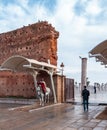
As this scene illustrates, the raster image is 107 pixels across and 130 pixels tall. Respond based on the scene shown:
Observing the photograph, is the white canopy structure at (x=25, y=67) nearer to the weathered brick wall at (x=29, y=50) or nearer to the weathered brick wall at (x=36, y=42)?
the weathered brick wall at (x=29, y=50)

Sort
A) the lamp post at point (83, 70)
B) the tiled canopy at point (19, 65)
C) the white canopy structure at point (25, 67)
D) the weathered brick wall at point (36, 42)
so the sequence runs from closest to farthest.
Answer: the tiled canopy at point (19, 65), the white canopy structure at point (25, 67), the weathered brick wall at point (36, 42), the lamp post at point (83, 70)

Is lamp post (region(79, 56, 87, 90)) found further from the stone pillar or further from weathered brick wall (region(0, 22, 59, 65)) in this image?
weathered brick wall (region(0, 22, 59, 65))

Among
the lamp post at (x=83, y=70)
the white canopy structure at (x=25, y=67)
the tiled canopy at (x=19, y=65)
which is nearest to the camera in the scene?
the tiled canopy at (x=19, y=65)

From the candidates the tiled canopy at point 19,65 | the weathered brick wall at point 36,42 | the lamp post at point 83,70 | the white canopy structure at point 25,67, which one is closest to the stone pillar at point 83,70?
the lamp post at point 83,70

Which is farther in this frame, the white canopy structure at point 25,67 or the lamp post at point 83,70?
the lamp post at point 83,70

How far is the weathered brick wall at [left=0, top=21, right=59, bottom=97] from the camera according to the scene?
2220 centimetres

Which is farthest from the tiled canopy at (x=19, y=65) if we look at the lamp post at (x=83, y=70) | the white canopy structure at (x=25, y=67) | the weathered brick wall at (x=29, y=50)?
the lamp post at (x=83, y=70)

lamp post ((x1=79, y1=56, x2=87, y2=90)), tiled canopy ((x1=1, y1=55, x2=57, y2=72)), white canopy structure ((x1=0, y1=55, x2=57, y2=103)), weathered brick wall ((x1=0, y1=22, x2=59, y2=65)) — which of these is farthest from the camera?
lamp post ((x1=79, y1=56, x2=87, y2=90))

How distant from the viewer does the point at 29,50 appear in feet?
74.7

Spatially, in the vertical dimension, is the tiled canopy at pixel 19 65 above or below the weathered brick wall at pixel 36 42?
below

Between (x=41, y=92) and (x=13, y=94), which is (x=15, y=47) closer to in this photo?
(x=13, y=94)

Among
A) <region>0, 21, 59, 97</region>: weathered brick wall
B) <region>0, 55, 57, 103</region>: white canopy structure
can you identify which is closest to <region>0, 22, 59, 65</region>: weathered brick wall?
<region>0, 21, 59, 97</region>: weathered brick wall

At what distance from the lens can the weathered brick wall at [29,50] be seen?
22.2 metres

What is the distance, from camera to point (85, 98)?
53.9ft
